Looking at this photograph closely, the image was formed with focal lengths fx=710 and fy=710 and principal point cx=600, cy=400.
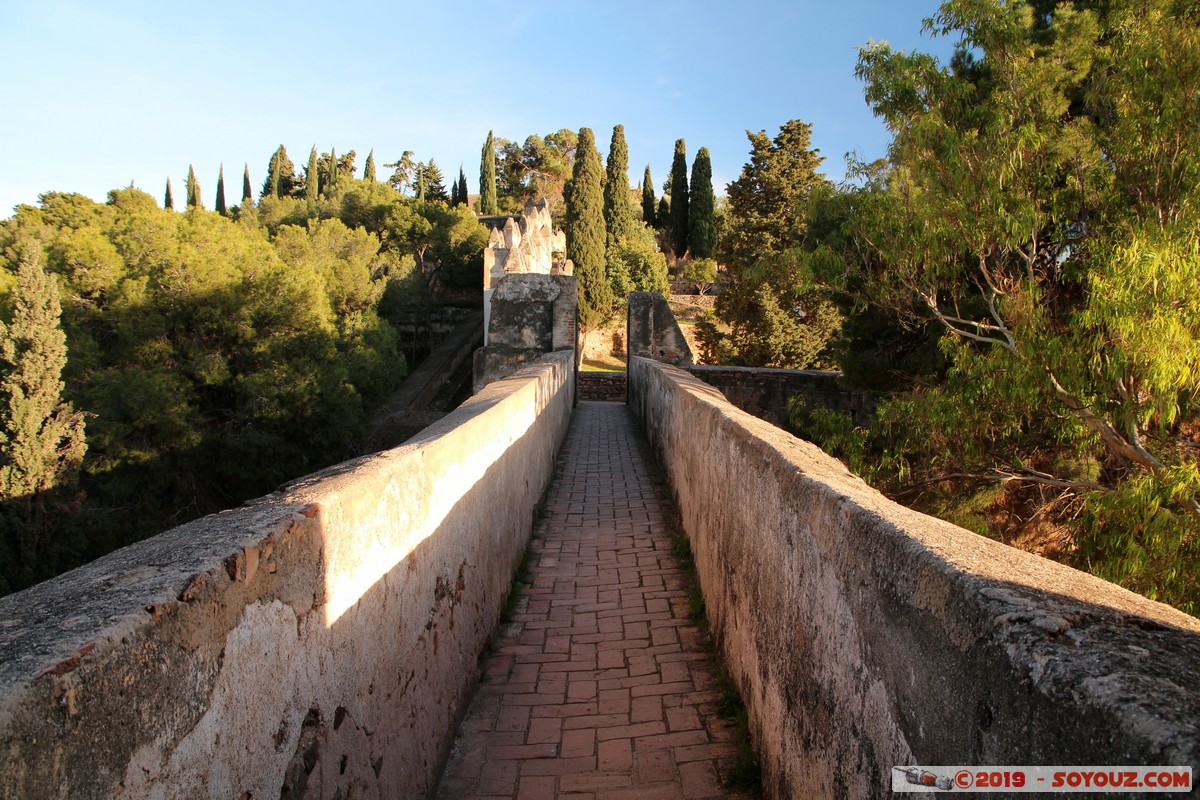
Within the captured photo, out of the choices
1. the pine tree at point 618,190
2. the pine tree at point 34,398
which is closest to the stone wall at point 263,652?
the pine tree at point 34,398

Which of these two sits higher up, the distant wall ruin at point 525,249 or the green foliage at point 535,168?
the green foliage at point 535,168

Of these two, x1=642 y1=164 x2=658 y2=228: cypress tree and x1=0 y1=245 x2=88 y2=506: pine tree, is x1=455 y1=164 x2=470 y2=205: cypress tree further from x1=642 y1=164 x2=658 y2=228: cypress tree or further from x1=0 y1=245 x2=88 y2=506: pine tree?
x1=0 y1=245 x2=88 y2=506: pine tree

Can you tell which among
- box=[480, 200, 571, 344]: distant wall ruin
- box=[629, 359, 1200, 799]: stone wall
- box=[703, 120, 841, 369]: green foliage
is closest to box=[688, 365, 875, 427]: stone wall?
box=[703, 120, 841, 369]: green foliage

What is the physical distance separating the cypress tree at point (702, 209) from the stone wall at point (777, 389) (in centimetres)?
3212

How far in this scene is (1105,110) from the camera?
748 cm

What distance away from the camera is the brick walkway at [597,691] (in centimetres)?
280

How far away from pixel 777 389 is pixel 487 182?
3997cm

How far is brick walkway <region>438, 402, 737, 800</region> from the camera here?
9.18 ft

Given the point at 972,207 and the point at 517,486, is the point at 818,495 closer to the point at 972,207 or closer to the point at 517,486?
the point at 517,486

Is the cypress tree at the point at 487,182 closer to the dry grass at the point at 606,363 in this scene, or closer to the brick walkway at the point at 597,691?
the dry grass at the point at 606,363

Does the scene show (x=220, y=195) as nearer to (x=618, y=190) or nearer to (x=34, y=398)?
(x=618, y=190)

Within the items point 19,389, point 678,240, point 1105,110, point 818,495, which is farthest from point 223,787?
point 678,240

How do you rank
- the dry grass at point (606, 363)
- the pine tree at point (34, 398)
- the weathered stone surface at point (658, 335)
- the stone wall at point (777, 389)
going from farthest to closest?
the dry grass at point (606, 363), the pine tree at point (34, 398), the weathered stone surface at point (658, 335), the stone wall at point (777, 389)

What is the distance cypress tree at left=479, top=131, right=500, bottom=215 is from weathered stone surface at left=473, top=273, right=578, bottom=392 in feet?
123
